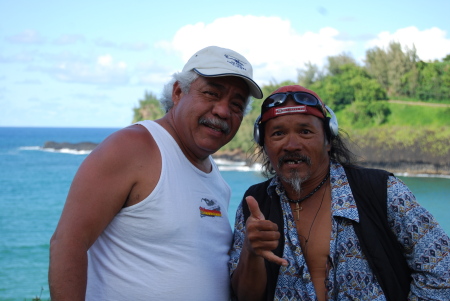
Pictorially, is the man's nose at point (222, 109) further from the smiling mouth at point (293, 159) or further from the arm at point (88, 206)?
the arm at point (88, 206)

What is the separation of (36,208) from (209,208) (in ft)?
120

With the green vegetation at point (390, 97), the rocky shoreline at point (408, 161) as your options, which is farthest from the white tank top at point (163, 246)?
A: the green vegetation at point (390, 97)

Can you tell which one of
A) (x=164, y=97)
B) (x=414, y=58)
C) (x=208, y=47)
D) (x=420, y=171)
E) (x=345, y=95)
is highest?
(x=414, y=58)

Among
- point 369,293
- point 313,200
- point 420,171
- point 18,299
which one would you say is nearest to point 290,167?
point 313,200

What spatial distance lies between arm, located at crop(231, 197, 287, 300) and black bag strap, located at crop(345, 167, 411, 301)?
1.89 feet

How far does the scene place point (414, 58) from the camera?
50.6 m

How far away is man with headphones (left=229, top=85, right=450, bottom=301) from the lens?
117 inches

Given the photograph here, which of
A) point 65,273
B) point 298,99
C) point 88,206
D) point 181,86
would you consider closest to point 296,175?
point 298,99

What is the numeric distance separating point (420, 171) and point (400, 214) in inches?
1650

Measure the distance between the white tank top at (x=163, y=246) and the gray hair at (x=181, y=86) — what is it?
1.13 feet

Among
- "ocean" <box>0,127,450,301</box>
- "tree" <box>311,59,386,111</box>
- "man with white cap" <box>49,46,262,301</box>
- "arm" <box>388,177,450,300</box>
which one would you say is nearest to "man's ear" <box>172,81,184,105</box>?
"man with white cap" <box>49,46,262,301</box>

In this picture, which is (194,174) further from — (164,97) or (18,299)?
(18,299)

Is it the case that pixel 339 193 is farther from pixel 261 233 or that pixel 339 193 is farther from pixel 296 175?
pixel 261 233

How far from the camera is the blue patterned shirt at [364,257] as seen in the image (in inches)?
117
